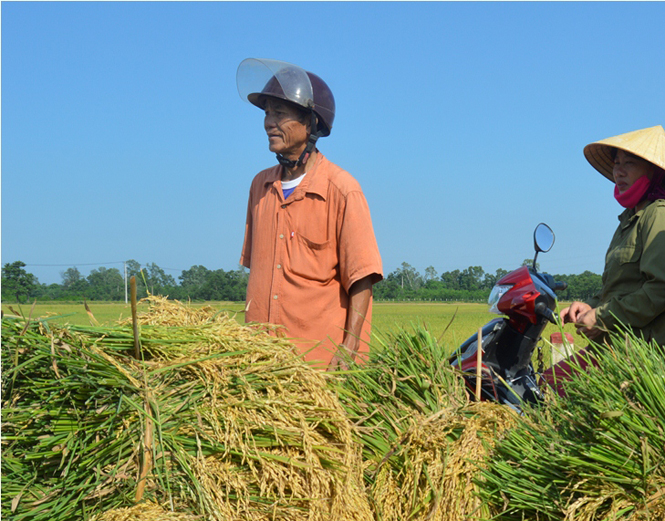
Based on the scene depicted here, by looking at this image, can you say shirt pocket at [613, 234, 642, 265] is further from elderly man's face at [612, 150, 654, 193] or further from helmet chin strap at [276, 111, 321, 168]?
helmet chin strap at [276, 111, 321, 168]

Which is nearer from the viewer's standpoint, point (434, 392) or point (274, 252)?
point (434, 392)

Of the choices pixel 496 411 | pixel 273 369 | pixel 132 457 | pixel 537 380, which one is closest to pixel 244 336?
pixel 273 369

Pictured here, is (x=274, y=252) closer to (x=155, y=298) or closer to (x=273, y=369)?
(x=155, y=298)

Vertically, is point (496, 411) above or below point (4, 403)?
below

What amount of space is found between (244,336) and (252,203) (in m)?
1.59

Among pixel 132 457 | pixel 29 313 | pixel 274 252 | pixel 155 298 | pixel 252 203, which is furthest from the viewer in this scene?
pixel 252 203

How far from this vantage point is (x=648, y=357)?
2.26 meters

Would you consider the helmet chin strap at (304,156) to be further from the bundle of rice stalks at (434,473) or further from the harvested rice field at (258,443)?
the bundle of rice stalks at (434,473)

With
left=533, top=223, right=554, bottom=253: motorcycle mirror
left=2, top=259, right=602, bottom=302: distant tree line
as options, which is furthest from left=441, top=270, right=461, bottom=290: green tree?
left=533, top=223, right=554, bottom=253: motorcycle mirror

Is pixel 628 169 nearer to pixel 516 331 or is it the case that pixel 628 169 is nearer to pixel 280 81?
pixel 516 331

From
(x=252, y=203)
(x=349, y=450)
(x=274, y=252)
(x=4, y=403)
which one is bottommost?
(x=349, y=450)

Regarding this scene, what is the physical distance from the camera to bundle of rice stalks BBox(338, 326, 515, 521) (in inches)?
91.6

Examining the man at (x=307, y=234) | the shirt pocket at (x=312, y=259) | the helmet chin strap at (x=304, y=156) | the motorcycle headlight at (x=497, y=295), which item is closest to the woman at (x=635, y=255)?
the motorcycle headlight at (x=497, y=295)

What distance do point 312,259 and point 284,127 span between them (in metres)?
0.71
